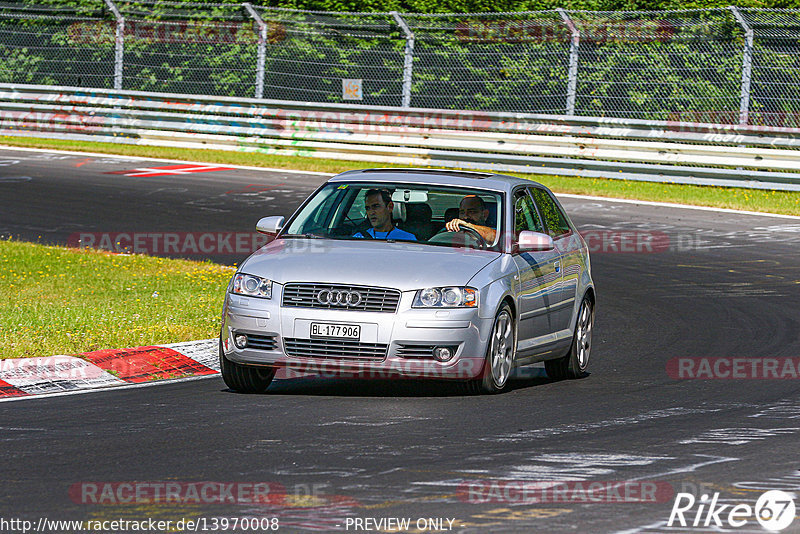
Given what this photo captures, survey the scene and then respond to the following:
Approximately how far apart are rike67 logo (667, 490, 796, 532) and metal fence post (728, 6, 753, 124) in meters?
18.6

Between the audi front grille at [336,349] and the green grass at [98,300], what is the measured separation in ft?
7.11

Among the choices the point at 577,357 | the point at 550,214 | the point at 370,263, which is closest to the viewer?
the point at 370,263

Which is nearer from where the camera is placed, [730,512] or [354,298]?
[730,512]

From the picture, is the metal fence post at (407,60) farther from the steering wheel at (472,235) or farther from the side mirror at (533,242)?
the side mirror at (533,242)

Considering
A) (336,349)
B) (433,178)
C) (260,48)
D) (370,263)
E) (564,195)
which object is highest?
(433,178)

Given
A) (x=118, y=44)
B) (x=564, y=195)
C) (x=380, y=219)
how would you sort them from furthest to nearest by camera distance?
(x=118, y=44) < (x=564, y=195) < (x=380, y=219)

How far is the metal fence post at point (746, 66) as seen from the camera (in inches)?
957

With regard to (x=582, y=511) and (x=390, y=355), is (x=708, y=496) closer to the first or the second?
(x=582, y=511)

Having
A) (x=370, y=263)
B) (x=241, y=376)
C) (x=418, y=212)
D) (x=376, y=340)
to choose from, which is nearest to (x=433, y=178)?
(x=418, y=212)

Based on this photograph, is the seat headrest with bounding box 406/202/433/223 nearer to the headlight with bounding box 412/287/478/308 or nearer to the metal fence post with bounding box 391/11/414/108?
the headlight with bounding box 412/287/478/308

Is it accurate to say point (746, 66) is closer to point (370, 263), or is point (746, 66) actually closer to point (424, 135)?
point (424, 135)

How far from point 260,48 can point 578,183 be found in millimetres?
7570

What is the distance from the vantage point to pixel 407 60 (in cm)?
2783

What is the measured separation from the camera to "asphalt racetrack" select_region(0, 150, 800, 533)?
20.9 feet
